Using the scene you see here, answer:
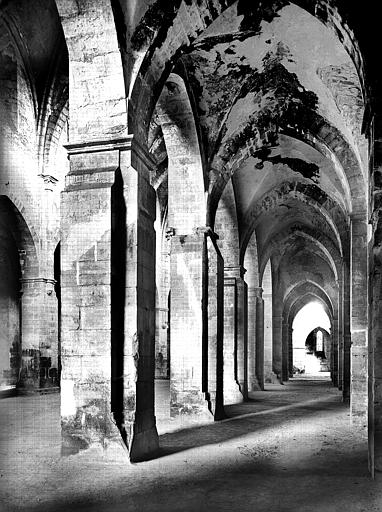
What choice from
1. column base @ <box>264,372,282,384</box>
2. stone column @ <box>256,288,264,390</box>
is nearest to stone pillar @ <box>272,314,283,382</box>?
column base @ <box>264,372,282,384</box>

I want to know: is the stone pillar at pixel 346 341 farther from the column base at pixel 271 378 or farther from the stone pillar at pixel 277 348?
the stone pillar at pixel 277 348

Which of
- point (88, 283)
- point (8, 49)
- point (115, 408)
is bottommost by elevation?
point (115, 408)

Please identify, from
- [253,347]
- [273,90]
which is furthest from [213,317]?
[253,347]

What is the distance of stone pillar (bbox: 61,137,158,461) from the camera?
6875 mm

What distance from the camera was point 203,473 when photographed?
21.0ft

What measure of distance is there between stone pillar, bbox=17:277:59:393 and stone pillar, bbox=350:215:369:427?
26.1ft

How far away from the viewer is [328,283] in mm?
28031

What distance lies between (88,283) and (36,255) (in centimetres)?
836

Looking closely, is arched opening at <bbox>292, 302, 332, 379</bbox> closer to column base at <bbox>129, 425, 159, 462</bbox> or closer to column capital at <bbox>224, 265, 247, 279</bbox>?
column capital at <bbox>224, 265, 247, 279</bbox>

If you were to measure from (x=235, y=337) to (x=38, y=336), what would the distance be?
5006 mm

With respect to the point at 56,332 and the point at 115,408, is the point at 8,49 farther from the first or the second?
the point at 115,408

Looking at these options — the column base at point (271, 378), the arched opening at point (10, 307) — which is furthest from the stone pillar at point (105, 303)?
the column base at point (271, 378)

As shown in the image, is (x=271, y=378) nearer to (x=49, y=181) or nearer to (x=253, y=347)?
(x=253, y=347)

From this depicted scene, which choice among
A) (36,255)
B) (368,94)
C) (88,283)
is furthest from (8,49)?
(368,94)
